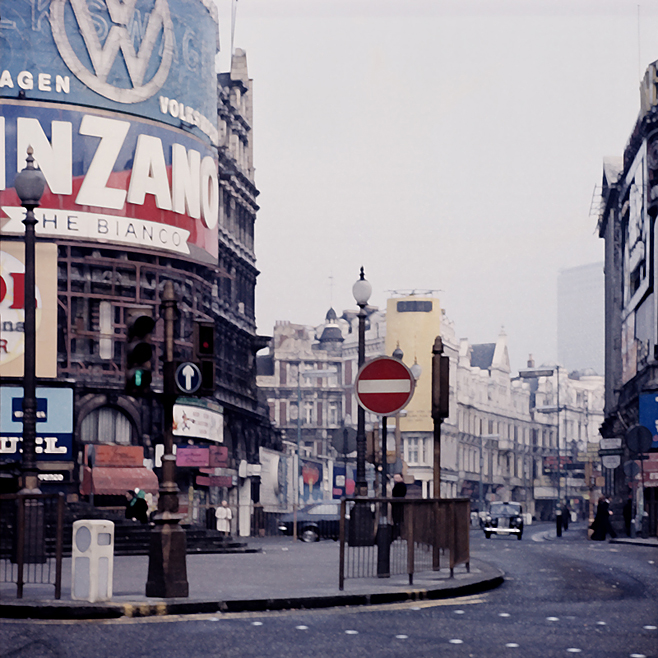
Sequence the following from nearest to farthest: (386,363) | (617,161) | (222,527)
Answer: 1. (386,363)
2. (222,527)
3. (617,161)

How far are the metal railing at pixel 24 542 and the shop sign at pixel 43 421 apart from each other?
81.2 ft

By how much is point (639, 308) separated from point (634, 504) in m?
9.72

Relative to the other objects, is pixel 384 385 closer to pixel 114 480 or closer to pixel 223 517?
pixel 114 480

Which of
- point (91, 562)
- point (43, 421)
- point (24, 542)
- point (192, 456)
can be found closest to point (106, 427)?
point (192, 456)

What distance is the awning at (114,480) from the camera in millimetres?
47625

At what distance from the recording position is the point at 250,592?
16.1m

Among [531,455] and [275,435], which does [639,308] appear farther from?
[531,455]

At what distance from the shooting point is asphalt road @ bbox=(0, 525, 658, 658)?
11.2 m

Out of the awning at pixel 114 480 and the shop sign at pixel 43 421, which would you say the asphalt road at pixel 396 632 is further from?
the awning at pixel 114 480

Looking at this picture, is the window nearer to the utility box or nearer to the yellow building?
the yellow building

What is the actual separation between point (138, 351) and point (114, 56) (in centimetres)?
3648

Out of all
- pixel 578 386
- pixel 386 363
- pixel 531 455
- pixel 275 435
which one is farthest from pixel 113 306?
pixel 578 386

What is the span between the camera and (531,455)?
480ft

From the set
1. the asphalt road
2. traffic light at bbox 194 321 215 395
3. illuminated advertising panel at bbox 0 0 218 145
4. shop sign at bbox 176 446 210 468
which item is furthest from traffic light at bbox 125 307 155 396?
shop sign at bbox 176 446 210 468
